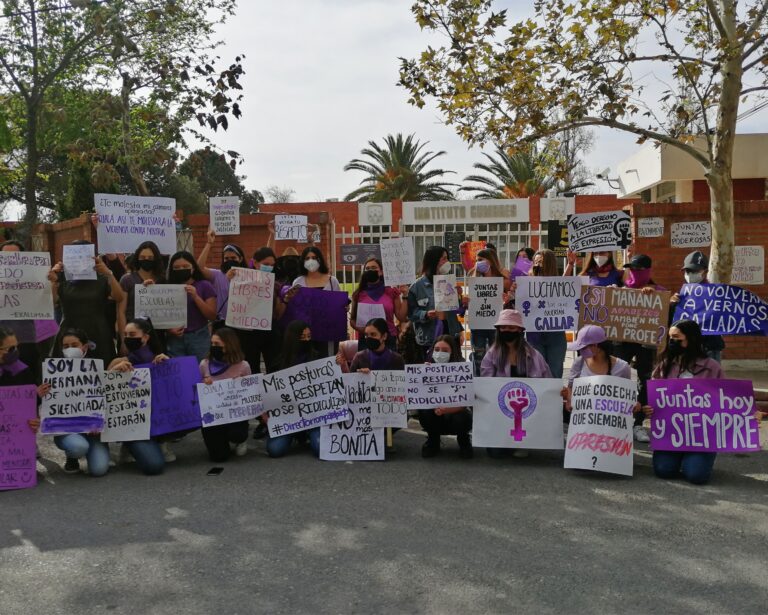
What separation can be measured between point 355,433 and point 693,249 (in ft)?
22.5

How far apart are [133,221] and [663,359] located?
17.5ft

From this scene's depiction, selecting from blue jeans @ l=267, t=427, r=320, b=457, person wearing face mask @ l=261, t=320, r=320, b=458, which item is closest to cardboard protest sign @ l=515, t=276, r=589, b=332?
person wearing face mask @ l=261, t=320, r=320, b=458

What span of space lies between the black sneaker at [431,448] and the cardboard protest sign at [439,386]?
38cm

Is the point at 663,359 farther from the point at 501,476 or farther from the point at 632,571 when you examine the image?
the point at 632,571

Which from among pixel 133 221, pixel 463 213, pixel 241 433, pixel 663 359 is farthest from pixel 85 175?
pixel 663 359

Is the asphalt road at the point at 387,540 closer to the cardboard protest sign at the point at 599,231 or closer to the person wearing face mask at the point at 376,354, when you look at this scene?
the person wearing face mask at the point at 376,354

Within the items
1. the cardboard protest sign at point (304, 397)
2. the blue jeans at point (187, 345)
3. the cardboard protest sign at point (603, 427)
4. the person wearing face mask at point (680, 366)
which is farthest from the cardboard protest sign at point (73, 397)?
the person wearing face mask at point (680, 366)

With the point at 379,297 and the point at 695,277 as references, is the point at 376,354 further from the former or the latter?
the point at 695,277

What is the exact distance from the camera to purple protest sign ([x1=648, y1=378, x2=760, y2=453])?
6.57m

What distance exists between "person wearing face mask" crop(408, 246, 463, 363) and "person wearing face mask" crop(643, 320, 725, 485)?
7.80 ft

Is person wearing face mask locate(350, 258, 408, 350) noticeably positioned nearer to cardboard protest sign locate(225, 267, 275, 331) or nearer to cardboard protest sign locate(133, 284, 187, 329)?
cardboard protest sign locate(225, 267, 275, 331)

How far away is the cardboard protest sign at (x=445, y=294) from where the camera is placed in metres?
8.47

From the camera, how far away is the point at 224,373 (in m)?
7.53

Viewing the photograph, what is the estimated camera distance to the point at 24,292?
7.75 m
